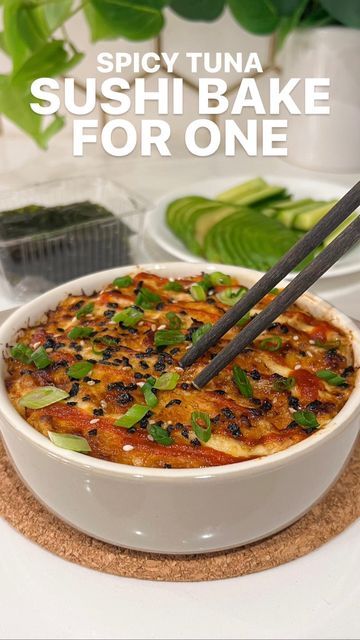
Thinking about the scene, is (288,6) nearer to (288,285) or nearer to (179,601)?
(288,285)

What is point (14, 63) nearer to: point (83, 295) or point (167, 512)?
point (83, 295)

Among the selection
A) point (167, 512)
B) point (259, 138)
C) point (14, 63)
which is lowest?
point (259, 138)

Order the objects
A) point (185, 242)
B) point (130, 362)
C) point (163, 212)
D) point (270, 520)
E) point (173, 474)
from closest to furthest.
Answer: point (173, 474) → point (270, 520) → point (130, 362) → point (185, 242) → point (163, 212)

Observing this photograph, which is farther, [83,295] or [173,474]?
[83,295]

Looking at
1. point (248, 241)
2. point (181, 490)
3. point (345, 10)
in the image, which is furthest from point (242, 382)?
point (345, 10)

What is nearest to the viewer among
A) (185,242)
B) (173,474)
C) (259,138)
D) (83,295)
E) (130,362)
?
(173,474)

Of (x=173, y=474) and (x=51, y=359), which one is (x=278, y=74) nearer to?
(x=51, y=359)

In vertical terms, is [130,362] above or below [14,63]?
below

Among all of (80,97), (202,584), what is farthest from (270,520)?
(80,97)
